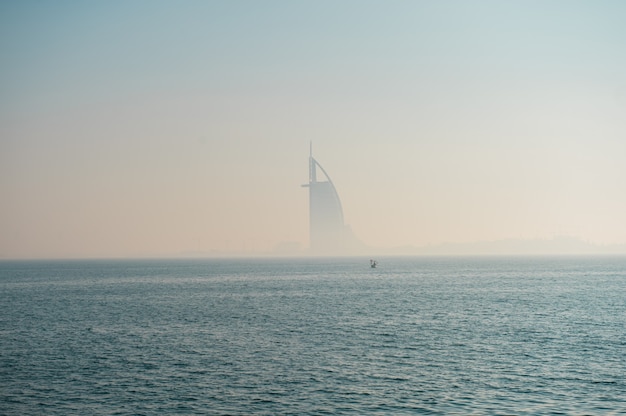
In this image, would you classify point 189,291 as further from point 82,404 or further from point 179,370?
point 82,404

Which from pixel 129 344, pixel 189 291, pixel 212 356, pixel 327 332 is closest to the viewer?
pixel 212 356

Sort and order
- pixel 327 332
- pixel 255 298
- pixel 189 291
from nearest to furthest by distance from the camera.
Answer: pixel 327 332
pixel 255 298
pixel 189 291

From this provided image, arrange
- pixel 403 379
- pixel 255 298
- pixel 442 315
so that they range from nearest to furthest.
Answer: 1. pixel 403 379
2. pixel 442 315
3. pixel 255 298

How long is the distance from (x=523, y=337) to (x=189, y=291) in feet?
352

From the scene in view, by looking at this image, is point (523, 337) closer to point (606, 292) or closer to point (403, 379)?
point (403, 379)

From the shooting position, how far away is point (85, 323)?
98438 mm

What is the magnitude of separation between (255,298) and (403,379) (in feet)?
294

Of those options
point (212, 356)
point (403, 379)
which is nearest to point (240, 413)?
point (403, 379)

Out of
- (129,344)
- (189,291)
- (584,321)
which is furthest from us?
(189,291)

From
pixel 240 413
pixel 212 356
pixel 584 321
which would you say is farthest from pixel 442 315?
pixel 240 413

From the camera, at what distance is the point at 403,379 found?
57.7 meters

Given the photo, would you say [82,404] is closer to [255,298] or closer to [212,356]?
[212,356]

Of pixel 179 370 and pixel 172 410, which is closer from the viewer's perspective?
pixel 172 410

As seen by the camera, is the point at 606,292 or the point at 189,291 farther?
the point at 189,291
